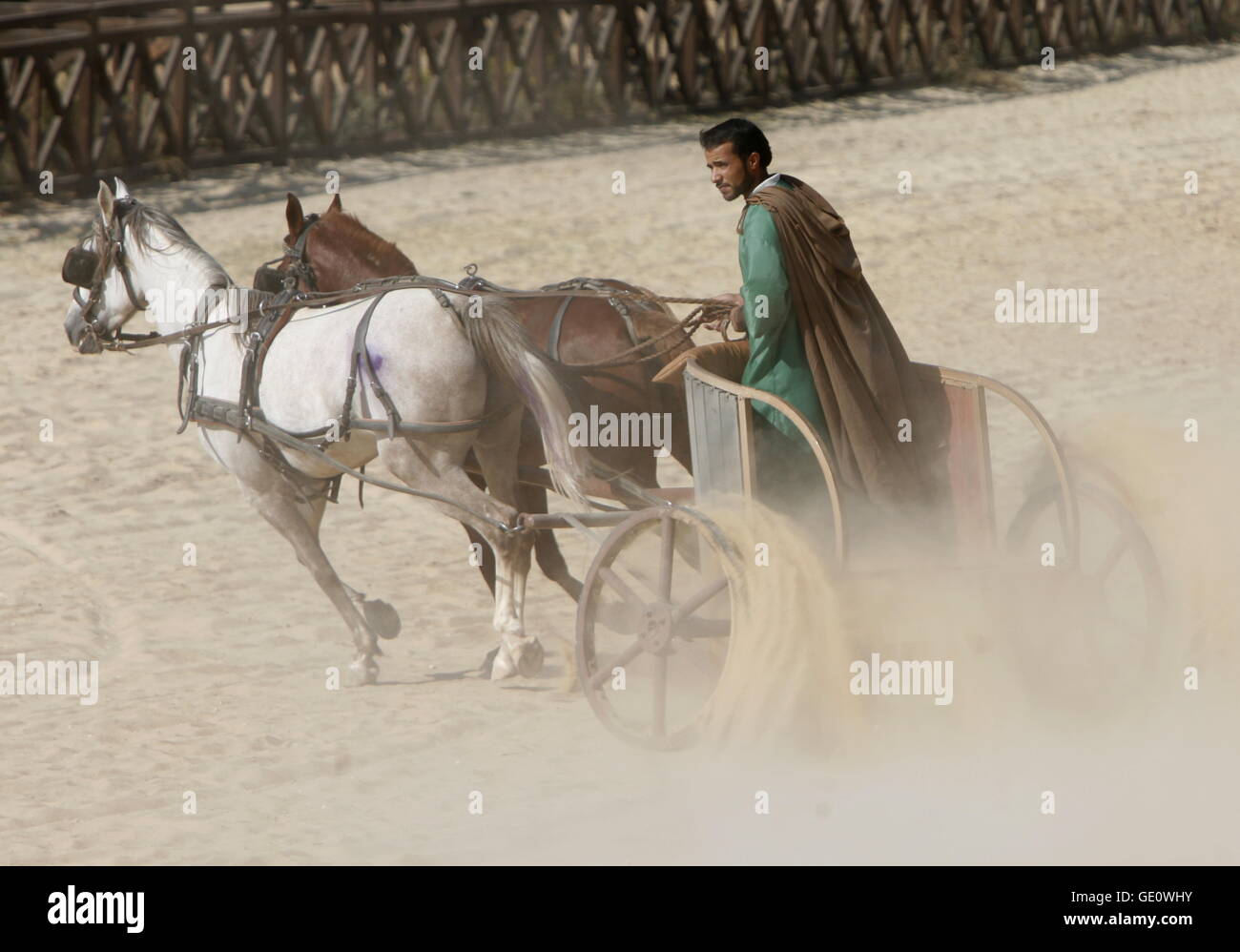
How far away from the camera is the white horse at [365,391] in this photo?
7.12 m

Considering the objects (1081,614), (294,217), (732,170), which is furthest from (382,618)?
(1081,614)

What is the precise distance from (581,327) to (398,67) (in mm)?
12003

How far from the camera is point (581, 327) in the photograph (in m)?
7.51

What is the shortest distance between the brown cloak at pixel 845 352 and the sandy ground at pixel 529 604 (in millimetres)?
550

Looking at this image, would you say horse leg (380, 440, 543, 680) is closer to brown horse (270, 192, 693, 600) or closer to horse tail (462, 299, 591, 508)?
horse tail (462, 299, 591, 508)

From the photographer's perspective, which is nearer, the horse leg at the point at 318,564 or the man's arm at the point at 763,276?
the man's arm at the point at 763,276

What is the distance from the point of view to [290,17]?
1805cm

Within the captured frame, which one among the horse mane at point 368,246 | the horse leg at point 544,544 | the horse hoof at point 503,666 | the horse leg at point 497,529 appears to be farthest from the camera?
the horse leg at point 544,544

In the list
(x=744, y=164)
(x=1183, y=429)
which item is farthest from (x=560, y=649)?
(x=1183, y=429)

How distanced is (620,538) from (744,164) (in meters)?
1.39

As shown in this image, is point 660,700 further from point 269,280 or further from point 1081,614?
point 269,280

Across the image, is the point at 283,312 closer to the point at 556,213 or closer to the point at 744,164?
the point at 744,164

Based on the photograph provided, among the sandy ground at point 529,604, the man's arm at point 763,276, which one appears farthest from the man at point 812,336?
the sandy ground at point 529,604

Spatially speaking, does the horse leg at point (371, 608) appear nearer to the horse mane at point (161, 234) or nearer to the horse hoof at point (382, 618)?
the horse hoof at point (382, 618)
